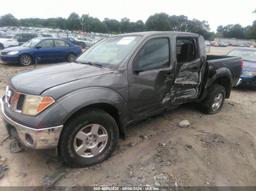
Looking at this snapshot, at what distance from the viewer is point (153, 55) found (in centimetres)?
372

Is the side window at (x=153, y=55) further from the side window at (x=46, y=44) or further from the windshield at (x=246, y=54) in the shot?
the side window at (x=46, y=44)

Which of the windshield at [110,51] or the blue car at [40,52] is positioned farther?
the blue car at [40,52]

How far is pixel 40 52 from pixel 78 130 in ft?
31.4

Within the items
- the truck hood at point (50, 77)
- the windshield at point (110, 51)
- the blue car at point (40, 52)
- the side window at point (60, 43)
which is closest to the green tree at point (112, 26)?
the side window at point (60, 43)

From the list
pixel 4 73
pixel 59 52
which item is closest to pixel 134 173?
pixel 4 73

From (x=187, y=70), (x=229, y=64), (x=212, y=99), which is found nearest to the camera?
(x=187, y=70)

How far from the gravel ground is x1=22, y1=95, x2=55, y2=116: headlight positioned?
2.88ft

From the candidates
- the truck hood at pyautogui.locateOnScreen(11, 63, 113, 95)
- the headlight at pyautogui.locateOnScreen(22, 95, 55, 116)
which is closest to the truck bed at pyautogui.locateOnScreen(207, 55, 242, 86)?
the truck hood at pyautogui.locateOnScreen(11, 63, 113, 95)

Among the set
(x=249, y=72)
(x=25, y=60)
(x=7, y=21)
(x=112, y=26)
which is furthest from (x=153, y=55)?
(x=7, y=21)

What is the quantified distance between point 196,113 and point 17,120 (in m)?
3.87

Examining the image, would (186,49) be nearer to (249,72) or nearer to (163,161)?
(163,161)

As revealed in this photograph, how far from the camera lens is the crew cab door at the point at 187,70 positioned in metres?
4.14

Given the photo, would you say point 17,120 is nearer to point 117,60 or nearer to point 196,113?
point 117,60

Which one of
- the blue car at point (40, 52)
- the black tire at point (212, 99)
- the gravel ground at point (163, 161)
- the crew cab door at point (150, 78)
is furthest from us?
the blue car at point (40, 52)
